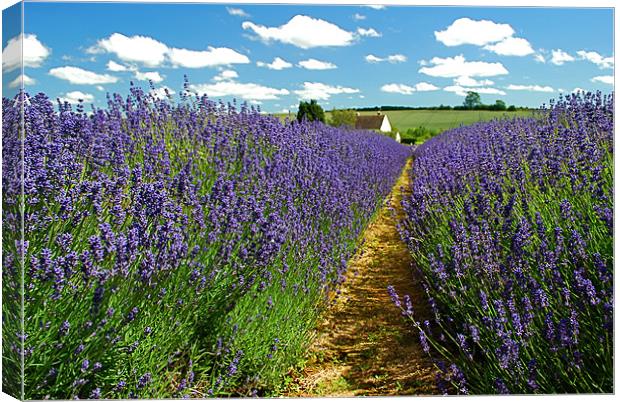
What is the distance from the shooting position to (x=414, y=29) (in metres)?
2.98

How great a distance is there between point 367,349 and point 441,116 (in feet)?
4.96

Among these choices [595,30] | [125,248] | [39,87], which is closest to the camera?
[125,248]

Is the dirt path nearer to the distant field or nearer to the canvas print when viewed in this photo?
the canvas print

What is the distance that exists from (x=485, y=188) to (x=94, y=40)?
2.06m

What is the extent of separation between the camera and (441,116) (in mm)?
3760

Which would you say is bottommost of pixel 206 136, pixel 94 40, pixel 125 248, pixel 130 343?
pixel 130 343

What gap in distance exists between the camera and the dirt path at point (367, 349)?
2.77 metres

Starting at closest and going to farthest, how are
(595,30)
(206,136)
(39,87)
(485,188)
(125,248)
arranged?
(125,248), (39,87), (595,30), (485,188), (206,136)

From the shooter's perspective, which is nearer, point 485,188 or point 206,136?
point 485,188

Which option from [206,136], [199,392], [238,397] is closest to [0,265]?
[199,392]

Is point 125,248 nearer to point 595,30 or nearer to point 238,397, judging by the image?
point 238,397

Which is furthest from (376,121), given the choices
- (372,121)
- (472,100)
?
(472,100)

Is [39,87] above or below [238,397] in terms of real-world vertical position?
above

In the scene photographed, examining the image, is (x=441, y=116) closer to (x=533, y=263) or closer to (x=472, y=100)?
(x=472, y=100)
